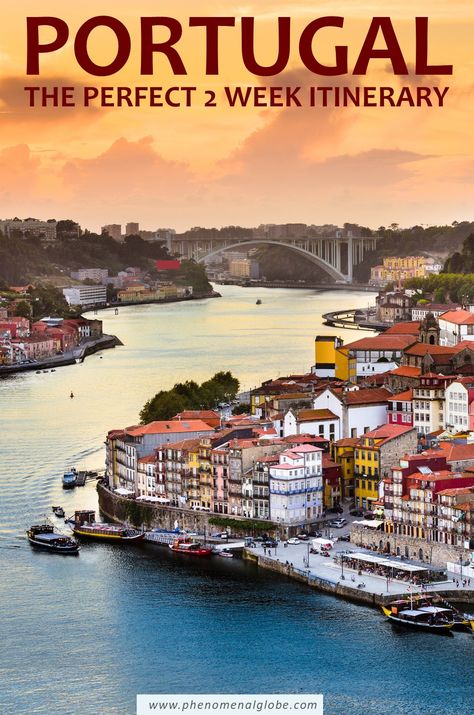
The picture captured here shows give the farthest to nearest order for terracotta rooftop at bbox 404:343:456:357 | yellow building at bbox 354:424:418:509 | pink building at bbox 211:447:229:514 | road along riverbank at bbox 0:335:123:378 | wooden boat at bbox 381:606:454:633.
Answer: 1. road along riverbank at bbox 0:335:123:378
2. terracotta rooftop at bbox 404:343:456:357
3. yellow building at bbox 354:424:418:509
4. pink building at bbox 211:447:229:514
5. wooden boat at bbox 381:606:454:633

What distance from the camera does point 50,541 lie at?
13141 millimetres

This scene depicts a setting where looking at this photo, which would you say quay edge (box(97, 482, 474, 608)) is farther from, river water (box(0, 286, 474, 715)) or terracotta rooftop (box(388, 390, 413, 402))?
terracotta rooftop (box(388, 390, 413, 402))

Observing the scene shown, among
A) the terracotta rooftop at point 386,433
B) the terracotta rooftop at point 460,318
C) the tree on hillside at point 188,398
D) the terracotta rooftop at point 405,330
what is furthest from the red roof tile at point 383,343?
the terracotta rooftop at point 386,433

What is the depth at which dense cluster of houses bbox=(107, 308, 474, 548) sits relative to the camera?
1275 centimetres

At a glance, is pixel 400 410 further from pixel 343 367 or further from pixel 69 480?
pixel 69 480

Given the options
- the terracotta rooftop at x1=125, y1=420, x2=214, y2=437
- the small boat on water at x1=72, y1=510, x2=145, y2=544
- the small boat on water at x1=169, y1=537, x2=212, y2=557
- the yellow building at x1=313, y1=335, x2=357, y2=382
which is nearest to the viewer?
the small boat on water at x1=169, y1=537, x2=212, y2=557

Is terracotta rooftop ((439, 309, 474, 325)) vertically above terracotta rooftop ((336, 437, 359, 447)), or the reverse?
terracotta rooftop ((439, 309, 474, 325))

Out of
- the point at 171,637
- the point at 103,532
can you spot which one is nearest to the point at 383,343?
the point at 103,532

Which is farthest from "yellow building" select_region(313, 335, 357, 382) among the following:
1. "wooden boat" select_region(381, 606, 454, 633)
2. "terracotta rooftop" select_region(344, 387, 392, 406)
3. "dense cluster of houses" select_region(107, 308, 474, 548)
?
"wooden boat" select_region(381, 606, 454, 633)

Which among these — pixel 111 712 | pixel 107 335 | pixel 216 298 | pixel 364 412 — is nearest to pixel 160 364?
pixel 107 335

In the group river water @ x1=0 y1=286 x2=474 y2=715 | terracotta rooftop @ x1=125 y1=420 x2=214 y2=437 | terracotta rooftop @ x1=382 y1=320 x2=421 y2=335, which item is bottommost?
river water @ x1=0 y1=286 x2=474 y2=715

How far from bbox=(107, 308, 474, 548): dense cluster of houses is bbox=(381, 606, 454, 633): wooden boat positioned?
122 cm

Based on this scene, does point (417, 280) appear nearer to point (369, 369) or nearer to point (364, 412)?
point (369, 369)

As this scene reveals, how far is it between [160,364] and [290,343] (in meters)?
4.20
